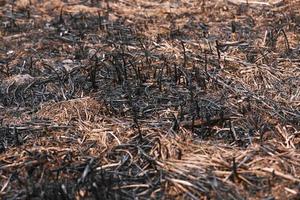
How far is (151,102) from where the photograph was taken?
3584mm

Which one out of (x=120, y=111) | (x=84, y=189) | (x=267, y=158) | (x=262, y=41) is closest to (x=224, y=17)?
(x=262, y=41)

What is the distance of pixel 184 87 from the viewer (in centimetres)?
377

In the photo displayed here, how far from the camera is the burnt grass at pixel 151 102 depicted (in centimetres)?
276

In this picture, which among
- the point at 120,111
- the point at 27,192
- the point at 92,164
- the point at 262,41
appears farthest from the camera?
the point at 262,41

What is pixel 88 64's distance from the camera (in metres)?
4.11

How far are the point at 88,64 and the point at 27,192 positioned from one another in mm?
1643

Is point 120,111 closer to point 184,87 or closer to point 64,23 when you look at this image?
point 184,87

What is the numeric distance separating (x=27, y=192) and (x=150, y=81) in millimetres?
1496

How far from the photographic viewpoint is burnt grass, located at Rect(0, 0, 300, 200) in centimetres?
276

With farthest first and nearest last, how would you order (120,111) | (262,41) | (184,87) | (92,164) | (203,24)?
(203,24)
(262,41)
(184,87)
(120,111)
(92,164)

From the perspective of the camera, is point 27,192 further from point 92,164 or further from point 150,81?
point 150,81

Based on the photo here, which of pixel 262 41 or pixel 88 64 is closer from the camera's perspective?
pixel 88 64

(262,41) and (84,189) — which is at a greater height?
(262,41)

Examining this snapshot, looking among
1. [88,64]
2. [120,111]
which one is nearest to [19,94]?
[88,64]
